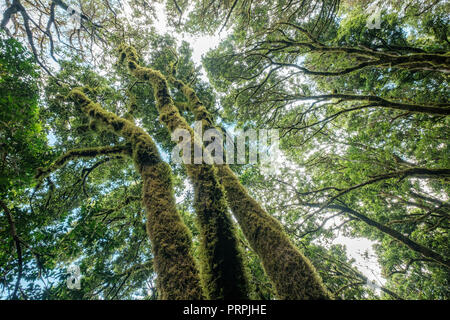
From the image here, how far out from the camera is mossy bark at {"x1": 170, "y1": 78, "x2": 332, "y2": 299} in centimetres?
223

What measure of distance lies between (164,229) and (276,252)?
184cm

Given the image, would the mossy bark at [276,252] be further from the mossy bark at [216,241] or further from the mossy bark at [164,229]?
the mossy bark at [164,229]

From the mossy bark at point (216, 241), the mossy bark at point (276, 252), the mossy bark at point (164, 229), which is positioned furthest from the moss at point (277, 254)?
the mossy bark at point (164, 229)

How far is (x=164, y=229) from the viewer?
2.32m

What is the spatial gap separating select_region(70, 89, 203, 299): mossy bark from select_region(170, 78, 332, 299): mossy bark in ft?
4.21

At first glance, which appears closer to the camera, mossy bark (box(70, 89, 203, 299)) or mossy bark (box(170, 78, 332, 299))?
mossy bark (box(70, 89, 203, 299))

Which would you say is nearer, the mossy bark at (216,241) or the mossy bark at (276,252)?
the mossy bark at (216,241)

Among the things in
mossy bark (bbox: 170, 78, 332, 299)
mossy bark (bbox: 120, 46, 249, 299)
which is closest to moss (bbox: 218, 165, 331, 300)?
mossy bark (bbox: 170, 78, 332, 299)

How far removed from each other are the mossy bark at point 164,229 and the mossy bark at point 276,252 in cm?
128

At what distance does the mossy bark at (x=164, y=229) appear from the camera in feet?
6.19

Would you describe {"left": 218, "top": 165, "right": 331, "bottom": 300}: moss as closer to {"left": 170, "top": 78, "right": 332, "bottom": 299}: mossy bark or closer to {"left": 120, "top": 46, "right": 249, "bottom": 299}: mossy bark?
{"left": 170, "top": 78, "right": 332, "bottom": 299}: mossy bark

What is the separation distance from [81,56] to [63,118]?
3220 millimetres
